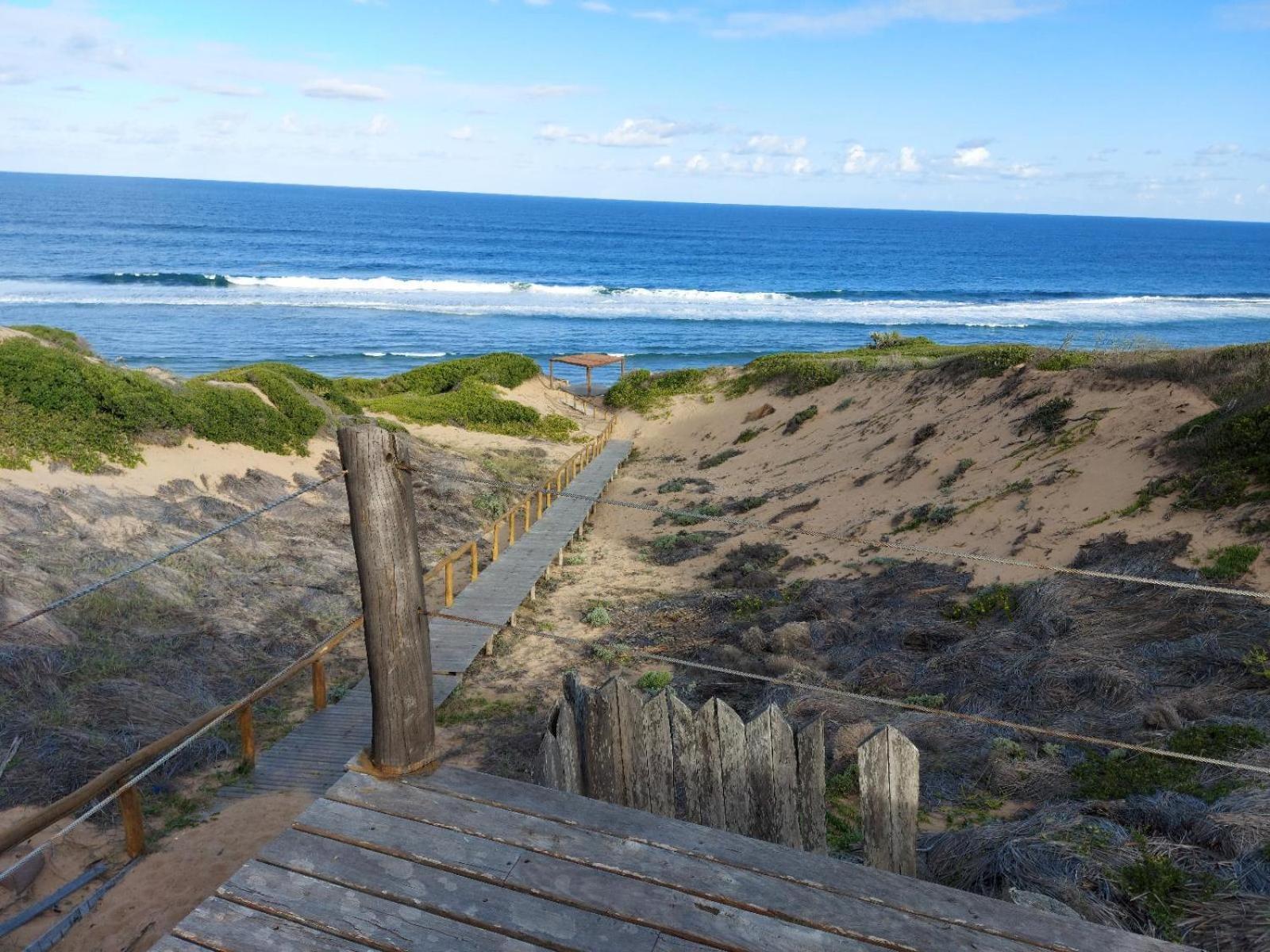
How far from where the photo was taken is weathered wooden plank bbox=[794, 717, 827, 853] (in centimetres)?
426

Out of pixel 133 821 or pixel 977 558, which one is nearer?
pixel 977 558

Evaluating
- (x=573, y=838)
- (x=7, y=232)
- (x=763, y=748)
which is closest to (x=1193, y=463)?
(x=763, y=748)

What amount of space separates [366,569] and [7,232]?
118m

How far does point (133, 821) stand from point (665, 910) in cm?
467

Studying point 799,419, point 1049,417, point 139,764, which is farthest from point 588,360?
point 139,764

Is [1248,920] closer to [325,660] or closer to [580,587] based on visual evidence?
[325,660]

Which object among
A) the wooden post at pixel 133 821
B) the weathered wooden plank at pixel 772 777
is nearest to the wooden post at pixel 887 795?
the weathered wooden plank at pixel 772 777

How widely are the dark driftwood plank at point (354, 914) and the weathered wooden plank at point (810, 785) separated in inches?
66.0

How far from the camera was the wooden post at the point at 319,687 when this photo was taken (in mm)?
8820

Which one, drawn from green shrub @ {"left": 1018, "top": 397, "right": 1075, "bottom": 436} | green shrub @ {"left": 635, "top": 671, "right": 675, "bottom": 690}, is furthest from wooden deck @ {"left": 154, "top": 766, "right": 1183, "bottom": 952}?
green shrub @ {"left": 1018, "top": 397, "right": 1075, "bottom": 436}

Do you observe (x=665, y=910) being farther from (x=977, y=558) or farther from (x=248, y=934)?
(x=977, y=558)

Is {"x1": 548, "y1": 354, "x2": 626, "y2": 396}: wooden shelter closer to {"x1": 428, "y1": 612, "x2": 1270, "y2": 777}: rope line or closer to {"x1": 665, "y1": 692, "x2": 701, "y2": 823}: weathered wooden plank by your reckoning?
{"x1": 428, "y1": 612, "x2": 1270, "y2": 777}: rope line

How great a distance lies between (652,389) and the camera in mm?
36719

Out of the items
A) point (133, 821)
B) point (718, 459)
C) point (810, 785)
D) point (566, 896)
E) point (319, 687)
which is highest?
point (566, 896)
